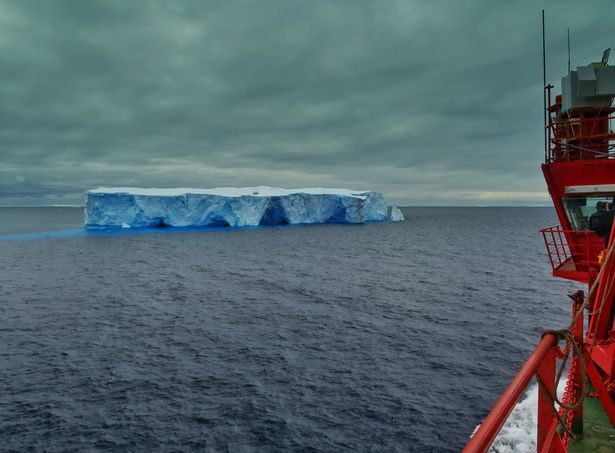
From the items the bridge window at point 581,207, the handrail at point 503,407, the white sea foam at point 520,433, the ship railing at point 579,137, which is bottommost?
the white sea foam at point 520,433

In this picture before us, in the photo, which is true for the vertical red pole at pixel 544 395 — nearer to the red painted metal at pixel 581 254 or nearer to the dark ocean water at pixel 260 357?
the dark ocean water at pixel 260 357

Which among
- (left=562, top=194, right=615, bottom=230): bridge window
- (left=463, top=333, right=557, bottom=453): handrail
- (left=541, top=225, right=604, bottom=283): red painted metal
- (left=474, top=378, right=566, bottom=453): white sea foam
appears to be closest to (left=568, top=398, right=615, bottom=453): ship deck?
(left=474, top=378, right=566, bottom=453): white sea foam

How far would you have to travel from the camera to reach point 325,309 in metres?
22.7

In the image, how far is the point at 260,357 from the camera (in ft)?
50.0

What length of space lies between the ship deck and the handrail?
5.93 metres

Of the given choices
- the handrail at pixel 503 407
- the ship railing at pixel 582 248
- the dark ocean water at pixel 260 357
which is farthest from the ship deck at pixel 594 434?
the handrail at pixel 503 407

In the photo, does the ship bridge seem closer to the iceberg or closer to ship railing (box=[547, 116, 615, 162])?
ship railing (box=[547, 116, 615, 162])

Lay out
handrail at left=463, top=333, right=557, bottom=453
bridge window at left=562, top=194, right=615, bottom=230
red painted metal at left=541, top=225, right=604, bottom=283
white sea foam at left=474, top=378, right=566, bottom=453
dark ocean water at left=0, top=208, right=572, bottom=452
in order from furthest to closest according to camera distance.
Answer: dark ocean water at left=0, top=208, right=572, bottom=452 < bridge window at left=562, top=194, right=615, bottom=230 < red painted metal at left=541, top=225, right=604, bottom=283 < white sea foam at left=474, top=378, right=566, bottom=453 < handrail at left=463, top=333, right=557, bottom=453

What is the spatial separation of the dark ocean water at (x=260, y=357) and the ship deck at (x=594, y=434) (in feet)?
6.58

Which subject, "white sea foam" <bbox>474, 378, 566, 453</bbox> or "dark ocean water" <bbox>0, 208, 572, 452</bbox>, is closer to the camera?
"white sea foam" <bbox>474, 378, 566, 453</bbox>

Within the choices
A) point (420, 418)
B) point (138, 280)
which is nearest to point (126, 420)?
point (420, 418)

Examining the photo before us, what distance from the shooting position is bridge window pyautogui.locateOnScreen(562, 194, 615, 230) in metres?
10.3

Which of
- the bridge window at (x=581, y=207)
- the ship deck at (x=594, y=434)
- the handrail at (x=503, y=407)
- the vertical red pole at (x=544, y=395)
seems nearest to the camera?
the handrail at (x=503, y=407)

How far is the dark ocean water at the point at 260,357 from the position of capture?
10.5 m
